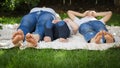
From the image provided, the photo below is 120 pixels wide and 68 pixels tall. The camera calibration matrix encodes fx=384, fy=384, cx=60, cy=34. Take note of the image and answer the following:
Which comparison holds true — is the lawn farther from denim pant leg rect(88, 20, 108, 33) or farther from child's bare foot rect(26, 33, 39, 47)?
denim pant leg rect(88, 20, 108, 33)

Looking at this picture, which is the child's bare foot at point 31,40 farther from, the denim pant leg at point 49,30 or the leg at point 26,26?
the denim pant leg at point 49,30

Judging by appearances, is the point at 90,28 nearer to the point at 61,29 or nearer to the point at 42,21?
the point at 61,29

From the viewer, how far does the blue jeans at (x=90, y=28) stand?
5.70m

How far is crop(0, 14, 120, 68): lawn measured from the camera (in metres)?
4.50

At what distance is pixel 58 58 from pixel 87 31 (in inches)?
49.2

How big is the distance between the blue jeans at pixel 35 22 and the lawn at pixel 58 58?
2.21ft

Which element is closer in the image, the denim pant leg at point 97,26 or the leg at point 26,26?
the leg at point 26,26

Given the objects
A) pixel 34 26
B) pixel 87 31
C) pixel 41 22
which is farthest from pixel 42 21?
pixel 87 31

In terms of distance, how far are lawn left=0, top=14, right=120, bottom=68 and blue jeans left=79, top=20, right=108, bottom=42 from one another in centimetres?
64

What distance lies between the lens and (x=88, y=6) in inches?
424

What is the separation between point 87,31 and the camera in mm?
5863

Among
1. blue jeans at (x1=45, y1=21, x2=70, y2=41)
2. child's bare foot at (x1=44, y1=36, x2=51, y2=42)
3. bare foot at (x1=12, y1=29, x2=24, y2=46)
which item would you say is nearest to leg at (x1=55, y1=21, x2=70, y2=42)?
blue jeans at (x1=45, y1=21, x2=70, y2=41)

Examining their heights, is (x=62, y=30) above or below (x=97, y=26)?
below

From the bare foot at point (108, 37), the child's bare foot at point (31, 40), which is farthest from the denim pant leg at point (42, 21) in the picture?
the bare foot at point (108, 37)
